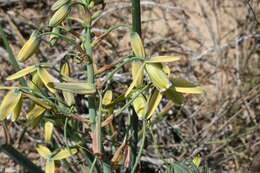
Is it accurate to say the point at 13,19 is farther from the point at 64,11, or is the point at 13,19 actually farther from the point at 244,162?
the point at 244,162

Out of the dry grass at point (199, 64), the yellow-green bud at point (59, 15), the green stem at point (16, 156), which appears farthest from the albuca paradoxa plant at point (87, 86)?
the dry grass at point (199, 64)

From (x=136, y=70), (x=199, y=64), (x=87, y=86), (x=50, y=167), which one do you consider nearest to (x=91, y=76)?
(x=87, y=86)

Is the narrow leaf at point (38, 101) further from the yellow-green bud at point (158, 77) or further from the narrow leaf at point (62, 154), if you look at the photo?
the yellow-green bud at point (158, 77)

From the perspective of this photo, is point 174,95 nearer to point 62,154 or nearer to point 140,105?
point 140,105

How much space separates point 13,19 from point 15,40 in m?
0.13

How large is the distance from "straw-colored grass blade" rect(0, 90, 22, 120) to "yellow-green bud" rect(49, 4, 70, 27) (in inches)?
9.6

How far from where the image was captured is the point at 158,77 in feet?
4.20

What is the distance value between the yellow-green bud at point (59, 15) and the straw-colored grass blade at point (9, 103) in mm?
244

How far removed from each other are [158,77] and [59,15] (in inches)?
14.0

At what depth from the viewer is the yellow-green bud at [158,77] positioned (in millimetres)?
1275

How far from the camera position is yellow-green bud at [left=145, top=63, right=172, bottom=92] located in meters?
1.28

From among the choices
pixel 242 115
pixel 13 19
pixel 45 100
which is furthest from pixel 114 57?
pixel 45 100

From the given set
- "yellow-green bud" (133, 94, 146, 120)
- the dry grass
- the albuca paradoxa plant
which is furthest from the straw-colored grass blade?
the dry grass

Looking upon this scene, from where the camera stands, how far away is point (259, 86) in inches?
101
